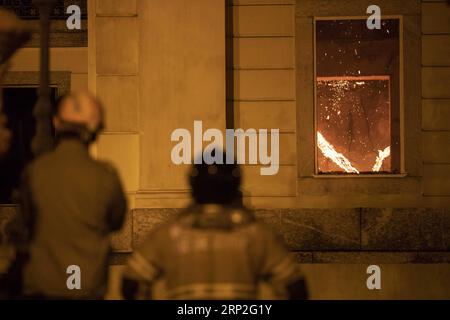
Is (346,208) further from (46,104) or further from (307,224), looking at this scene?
(46,104)

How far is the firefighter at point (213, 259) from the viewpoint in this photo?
3596 mm

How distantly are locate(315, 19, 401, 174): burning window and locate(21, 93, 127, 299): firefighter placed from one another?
246 inches

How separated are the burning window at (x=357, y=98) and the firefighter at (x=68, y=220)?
6.25m

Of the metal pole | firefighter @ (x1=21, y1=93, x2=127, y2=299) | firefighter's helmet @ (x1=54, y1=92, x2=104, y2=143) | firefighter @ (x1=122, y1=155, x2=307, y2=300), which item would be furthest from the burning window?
firefighter @ (x1=122, y1=155, x2=307, y2=300)

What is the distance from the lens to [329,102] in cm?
1005

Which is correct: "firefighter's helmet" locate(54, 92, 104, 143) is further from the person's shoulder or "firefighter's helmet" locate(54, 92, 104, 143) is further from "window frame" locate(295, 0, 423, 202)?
"window frame" locate(295, 0, 423, 202)

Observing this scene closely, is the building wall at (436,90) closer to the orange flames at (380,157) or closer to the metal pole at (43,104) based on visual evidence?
the orange flames at (380,157)

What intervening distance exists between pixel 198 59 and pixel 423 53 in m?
3.08

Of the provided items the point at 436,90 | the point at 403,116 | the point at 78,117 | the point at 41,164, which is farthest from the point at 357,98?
the point at 41,164

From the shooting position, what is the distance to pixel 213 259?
11.8ft

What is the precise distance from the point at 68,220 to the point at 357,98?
268 inches

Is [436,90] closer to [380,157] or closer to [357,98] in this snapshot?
[357,98]
